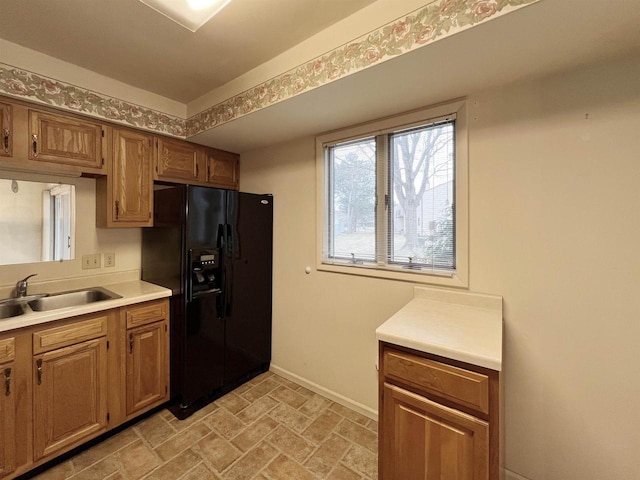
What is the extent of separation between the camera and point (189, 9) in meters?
1.13

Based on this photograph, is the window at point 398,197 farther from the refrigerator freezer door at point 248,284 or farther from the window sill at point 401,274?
the refrigerator freezer door at point 248,284

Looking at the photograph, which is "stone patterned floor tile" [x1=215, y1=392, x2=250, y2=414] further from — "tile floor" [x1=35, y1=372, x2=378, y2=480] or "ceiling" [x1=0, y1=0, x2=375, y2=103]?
"ceiling" [x1=0, y1=0, x2=375, y2=103]

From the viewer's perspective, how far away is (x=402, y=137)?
193 cm

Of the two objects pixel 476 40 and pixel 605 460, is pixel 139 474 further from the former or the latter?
pixel 476 40

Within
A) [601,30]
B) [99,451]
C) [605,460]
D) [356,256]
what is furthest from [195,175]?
[605,460]

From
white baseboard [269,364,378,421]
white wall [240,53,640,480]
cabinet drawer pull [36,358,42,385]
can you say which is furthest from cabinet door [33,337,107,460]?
white wall [240,53,640,480]

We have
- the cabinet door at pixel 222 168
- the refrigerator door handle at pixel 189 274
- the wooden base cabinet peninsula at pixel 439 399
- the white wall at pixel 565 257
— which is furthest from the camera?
the cabinet door at pixel 222 168

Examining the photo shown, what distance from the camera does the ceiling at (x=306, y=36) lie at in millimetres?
1091

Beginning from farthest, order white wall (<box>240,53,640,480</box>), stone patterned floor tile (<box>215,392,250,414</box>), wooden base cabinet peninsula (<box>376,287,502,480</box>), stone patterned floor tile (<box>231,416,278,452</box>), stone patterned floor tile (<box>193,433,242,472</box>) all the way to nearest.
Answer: stone patterned floor tile (<box>215,392,250,414</box>) → stone patterned floor tile (<box>231,416,278,452</box>) → stone patterned floor tile (<box>193,433,242,472</box>) → white wall (<box>240,53,640,480</box>) → wooden base cabinet peninsula (<box>376,287,502,480</box>)

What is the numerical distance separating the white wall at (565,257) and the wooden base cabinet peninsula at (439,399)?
0.36m

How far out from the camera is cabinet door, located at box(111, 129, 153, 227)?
207cm

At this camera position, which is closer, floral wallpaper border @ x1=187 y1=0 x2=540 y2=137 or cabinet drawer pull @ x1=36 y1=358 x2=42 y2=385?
floral wallpaper border @ x1=187 y1=0 x2=540 y2=137

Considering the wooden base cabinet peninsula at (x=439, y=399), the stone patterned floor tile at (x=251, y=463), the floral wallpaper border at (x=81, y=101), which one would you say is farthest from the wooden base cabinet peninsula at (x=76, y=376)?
the wooden base cabinet peninsula at (x=439, y=399)

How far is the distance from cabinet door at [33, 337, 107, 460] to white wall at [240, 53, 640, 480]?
7.85 ft
